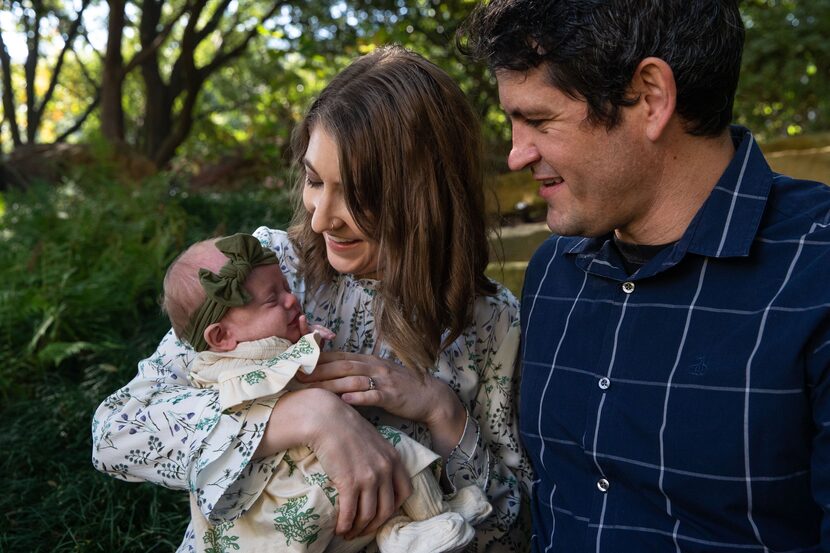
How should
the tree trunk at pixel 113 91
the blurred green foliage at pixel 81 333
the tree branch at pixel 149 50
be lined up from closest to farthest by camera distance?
the blurred green foliage at pixel 81 333, the tree trunk at pixel 113 91, the tree branch at pixel 149 50

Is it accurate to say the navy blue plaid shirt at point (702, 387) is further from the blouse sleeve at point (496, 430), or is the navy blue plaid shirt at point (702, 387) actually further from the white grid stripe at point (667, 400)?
the blouse sleeve at point (496, 430)

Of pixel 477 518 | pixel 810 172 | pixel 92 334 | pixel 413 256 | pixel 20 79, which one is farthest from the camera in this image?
pixel 20 79

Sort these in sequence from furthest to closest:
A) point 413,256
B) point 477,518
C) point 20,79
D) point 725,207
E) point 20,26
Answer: point 20,79 < point 20,26 < point 413,256 < point 477,518 < point 725,207

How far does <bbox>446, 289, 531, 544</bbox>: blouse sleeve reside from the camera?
2357 millimetres

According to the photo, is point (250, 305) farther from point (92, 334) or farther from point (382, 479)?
point (92, 334)

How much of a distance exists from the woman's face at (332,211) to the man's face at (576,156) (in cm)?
49

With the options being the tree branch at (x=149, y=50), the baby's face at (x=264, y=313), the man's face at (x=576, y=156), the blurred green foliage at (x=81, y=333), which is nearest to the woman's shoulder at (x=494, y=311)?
the man's face at (x=576, y=156)

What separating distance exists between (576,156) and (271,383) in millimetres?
976

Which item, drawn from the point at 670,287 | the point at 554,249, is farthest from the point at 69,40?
→ the point at 670,287

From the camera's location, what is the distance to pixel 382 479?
6.70 ft

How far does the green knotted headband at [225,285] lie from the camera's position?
2160 millimetres

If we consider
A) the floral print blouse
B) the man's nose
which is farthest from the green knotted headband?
the man's nose

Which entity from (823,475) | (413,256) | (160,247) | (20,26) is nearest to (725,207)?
(823,475)

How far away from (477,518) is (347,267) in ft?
2.62
